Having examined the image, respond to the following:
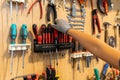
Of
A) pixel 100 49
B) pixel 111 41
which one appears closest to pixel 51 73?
pixel 100 49

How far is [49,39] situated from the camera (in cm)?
137

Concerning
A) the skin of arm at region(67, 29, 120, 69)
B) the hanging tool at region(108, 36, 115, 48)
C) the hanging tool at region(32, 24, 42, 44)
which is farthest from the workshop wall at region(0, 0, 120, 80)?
the hanging tool at region(108, 36, 115, 48)

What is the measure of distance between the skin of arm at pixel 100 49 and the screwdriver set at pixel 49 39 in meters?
0.16

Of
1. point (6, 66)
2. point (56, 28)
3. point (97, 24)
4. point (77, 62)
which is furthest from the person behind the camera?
point (97, 24)

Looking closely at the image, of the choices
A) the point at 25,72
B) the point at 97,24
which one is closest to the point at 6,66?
the point at 25,72

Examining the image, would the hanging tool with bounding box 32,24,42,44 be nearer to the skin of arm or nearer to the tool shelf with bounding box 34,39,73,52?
the tool shelf with bounding box 34,39,73,52

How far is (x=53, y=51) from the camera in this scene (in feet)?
4.69

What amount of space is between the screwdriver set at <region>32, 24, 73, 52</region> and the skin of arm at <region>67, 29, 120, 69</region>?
0.16 meters

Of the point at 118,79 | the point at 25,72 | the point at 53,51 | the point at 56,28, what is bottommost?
the point at 118,79

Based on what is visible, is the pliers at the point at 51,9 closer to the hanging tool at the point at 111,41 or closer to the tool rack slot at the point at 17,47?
the tool rack slot at the point at 17,47

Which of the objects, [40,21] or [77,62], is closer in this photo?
[40,21]

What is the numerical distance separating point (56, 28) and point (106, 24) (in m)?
0.66

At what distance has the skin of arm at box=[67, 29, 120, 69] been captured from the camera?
0.98m

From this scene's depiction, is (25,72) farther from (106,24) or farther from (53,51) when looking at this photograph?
(106,24)
